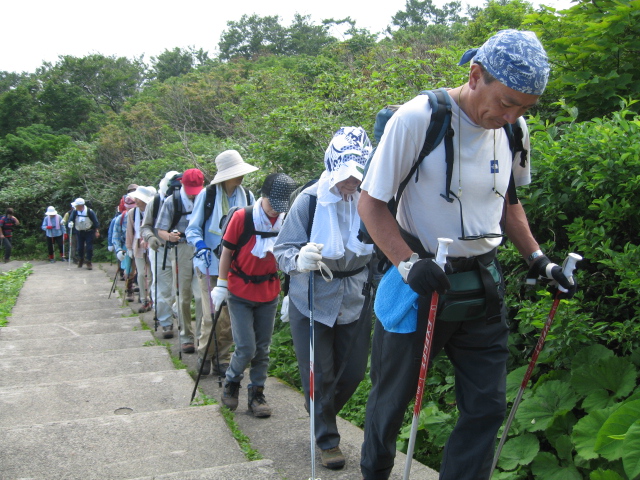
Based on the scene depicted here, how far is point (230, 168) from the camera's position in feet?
20.3

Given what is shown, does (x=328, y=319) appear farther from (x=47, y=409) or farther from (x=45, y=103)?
(x=45, y=103)

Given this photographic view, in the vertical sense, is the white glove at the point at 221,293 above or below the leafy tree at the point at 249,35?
below

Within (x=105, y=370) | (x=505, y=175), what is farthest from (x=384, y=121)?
(x=105, y=370)

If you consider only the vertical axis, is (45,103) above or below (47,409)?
above

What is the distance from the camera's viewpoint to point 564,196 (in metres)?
3.56

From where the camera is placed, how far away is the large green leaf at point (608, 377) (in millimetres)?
3039

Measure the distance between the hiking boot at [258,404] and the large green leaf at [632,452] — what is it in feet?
9.34

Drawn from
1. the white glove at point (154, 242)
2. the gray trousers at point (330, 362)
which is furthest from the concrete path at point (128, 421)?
the white glove at point (154, 242)

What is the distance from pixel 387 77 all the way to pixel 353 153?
327 cm

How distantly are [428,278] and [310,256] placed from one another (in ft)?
4.60

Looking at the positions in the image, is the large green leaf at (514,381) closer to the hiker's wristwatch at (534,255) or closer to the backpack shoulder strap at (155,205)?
the hiker's wristwatch at (534,255)

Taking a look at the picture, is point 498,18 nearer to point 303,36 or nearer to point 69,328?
point 69,328

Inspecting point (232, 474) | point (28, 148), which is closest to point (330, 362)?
point (232, 474)

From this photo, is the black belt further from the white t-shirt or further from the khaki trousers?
the khaki trousers
